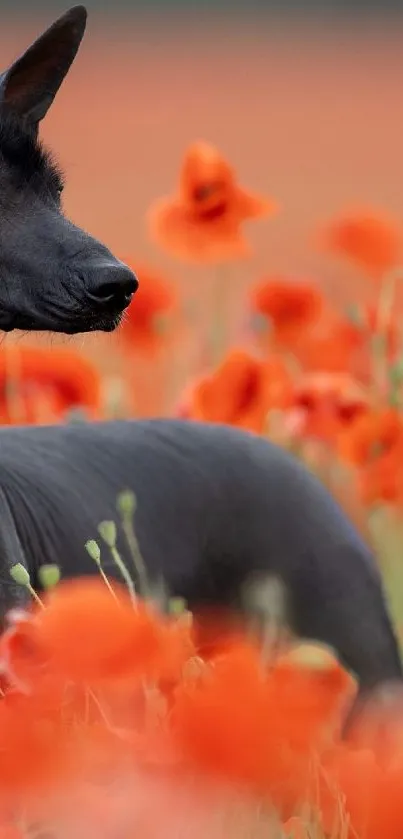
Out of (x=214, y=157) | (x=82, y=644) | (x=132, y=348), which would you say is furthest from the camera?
(x=132, y=348)

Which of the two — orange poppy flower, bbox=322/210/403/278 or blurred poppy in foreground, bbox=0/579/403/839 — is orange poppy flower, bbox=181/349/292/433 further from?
blurred poppy in foreground, bbox=0/579/403/839

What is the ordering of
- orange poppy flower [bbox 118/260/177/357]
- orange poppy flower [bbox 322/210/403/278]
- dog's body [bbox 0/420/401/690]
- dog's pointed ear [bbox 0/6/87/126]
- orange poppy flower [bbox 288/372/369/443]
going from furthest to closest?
orange poppy flower [bbox 118/260/177/357], orange poppy flower [bbox 322/210/403/278], orange poppy flower [bbox 288/372/369/443], dog's body [bbox 0/420/401/690], dog's pointed ear [bbox 0/6/87/126]

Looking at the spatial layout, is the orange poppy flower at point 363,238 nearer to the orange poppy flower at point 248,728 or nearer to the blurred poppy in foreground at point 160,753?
the blurred poppy in foreground at point 160,753

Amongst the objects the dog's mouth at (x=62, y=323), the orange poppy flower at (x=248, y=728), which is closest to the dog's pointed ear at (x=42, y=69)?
the dog's mouth at (x=62, y=323)

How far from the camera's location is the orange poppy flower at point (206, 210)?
11.5 feet

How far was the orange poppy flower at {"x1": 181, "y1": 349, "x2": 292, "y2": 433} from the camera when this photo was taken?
373 centimetres

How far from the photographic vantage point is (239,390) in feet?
12.5

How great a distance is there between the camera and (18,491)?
3004 millimetres

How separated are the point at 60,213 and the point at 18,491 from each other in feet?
2.27

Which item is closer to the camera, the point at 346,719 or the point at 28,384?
the point at 346,719

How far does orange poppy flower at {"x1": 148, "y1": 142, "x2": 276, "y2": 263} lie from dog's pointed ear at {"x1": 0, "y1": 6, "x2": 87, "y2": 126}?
82 cm

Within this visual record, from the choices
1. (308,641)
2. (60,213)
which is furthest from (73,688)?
(308,641)

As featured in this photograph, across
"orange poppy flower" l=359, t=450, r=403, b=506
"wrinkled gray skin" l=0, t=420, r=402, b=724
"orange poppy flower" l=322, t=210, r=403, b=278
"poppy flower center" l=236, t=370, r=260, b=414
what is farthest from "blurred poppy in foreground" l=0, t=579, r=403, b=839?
"orange poppy flower" l=322, t=210, r=403, b=278

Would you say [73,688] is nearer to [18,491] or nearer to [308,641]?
[18,491]
